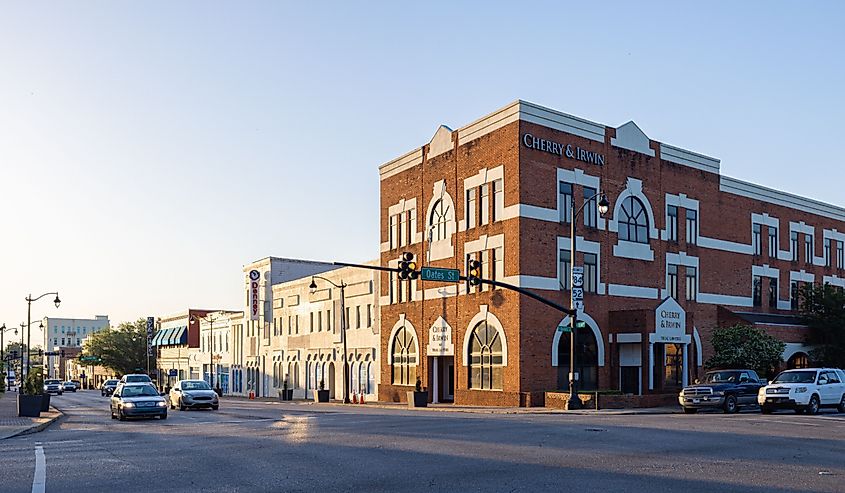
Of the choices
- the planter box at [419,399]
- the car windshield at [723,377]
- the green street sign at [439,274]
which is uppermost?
the green street sign at [439,274]

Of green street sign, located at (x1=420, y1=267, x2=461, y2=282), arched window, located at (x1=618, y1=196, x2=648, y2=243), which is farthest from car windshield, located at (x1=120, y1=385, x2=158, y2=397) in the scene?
arched window, located at (x1=618, y1=196, x2=648, y2=243)

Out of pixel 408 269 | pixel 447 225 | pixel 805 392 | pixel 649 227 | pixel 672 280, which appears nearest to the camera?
pixel 408 269

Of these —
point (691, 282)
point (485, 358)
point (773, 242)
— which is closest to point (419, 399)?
point (485, 358)

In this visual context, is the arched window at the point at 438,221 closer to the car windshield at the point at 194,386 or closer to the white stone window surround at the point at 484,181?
the white stone window surround at the point at 484,181

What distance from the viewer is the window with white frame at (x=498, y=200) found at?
4511cm

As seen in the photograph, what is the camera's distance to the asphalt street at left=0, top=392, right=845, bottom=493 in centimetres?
1380

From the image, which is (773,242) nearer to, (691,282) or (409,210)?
(691,282)

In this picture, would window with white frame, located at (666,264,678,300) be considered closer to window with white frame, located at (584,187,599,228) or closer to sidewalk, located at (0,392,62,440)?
window with white frame, located at (584,187,599,228)

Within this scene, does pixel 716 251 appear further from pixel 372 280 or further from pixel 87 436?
pixel 87 436

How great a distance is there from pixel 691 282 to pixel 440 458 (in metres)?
38.0

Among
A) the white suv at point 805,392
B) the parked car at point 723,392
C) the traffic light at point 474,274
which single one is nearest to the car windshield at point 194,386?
the traffic light at point 474,274

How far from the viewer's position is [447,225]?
164ft

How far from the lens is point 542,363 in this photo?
4353cm

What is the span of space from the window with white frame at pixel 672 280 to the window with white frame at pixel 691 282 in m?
0.99
